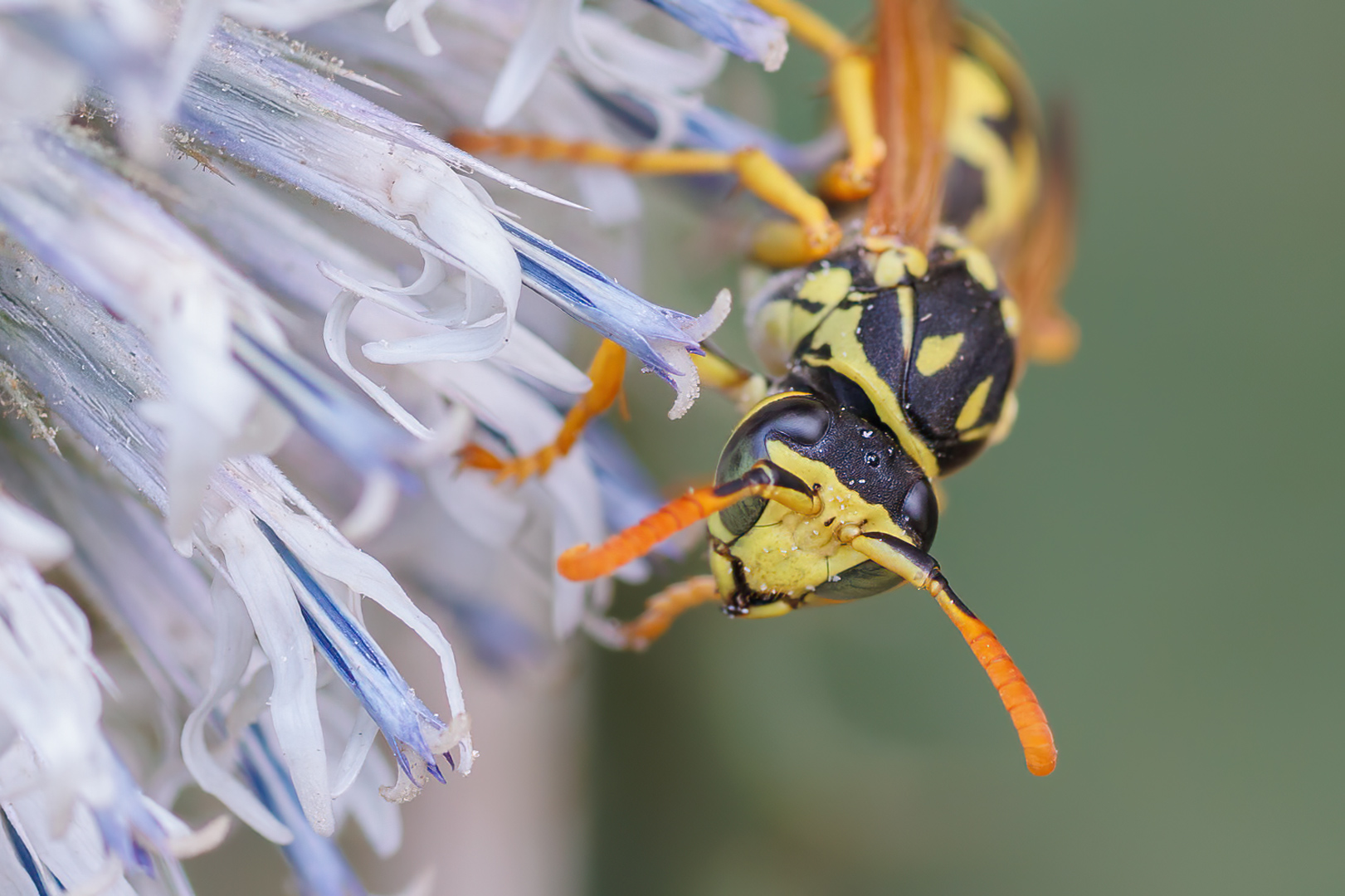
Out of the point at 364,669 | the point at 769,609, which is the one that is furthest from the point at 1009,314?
the point at 364,669

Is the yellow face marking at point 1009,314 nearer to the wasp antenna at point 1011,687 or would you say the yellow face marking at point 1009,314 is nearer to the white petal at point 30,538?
the wasp antenna at point 1011,687

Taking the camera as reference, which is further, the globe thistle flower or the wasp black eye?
the wasp black eye

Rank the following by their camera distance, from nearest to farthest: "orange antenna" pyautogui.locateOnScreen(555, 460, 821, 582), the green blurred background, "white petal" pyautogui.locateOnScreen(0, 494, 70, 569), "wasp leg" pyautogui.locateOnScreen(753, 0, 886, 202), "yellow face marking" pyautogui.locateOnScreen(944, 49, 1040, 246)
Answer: "white petal" pyautogui.locateOnScreen(0, 494, 70, 569)
"orange antenna" pyautogui.locateOnScreen(555, 460, 821, 582)
"wasp leg" pyautogui.locateOnScreen(753, 0, 886, 202)
"yellow face marking" pyautogui.locateOnScreen(944, 49, 1040, 246)
the green blurred background

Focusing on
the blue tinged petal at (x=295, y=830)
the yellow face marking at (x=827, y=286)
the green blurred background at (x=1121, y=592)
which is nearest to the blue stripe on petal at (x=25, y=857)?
the blue tinged petal at (x=295, y=830)

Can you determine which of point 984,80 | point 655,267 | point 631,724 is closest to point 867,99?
point 984,80

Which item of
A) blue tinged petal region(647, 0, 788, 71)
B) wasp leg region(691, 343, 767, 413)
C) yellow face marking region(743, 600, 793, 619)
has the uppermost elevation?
blue tinged petal region(647, 0, 788, 71)

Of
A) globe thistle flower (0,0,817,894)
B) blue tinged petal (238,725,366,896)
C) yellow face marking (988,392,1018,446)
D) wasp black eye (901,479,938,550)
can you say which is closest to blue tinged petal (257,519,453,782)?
globe thistle flower (0,0,817,894)

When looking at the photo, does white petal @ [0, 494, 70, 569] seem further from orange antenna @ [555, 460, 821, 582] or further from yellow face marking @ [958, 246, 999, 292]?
yellow face marking @ [958, 246, 999, 292]
